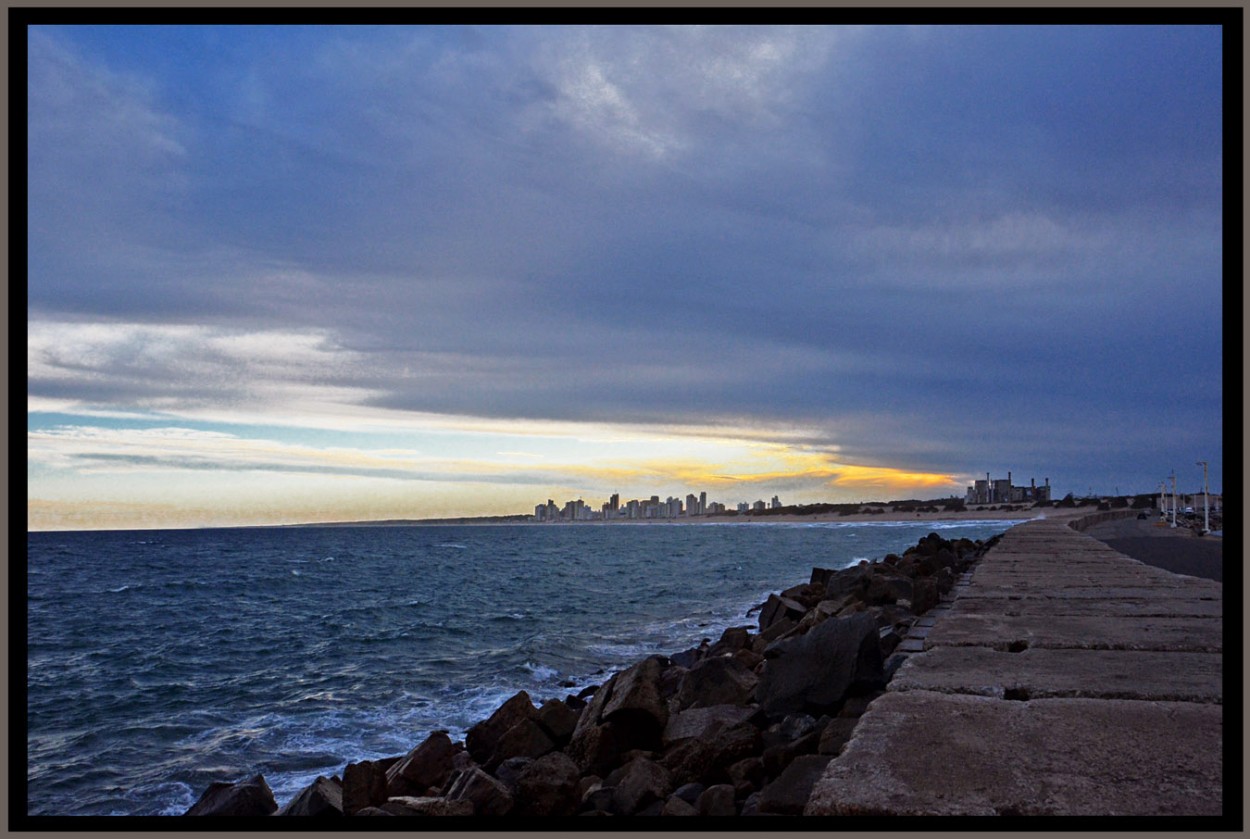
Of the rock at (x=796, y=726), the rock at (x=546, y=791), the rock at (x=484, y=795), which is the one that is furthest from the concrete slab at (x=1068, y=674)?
the rock at (x=484, y=795)

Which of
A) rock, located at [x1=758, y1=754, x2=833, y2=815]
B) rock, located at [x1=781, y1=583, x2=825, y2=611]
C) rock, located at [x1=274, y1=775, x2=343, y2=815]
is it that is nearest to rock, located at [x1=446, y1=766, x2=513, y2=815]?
rock, located at [x1=274, y1=775, x2=343, y2=815]

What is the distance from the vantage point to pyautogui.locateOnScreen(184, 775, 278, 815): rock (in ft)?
17.5

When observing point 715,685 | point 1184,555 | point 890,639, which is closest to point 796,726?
point 715,685

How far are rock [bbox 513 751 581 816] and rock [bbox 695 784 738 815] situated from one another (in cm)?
99

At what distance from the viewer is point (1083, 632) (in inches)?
189

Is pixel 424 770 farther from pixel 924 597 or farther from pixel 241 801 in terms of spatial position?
pixel 924 597

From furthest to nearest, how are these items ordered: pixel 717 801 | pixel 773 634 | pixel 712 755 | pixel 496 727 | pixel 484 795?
pixel 773 634
pixel 496 727
pixel 712 755
pixel 484 795
pixel 717 801

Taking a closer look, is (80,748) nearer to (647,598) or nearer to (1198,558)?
(647,598)

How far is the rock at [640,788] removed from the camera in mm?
4508

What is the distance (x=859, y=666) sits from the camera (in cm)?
512

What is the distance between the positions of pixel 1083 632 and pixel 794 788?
2.33 m

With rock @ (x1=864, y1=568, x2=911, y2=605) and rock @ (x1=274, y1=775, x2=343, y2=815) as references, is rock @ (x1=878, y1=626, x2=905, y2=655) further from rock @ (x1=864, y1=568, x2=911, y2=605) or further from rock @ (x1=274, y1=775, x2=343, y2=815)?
rock @ (x1=274, y1=775, x2=343, y2=815)

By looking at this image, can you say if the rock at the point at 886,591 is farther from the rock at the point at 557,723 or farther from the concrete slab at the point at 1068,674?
the concrete slab at the point at 1068,674

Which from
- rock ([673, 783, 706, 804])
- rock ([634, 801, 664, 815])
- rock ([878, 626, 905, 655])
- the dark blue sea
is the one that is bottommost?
the dark blue sea
